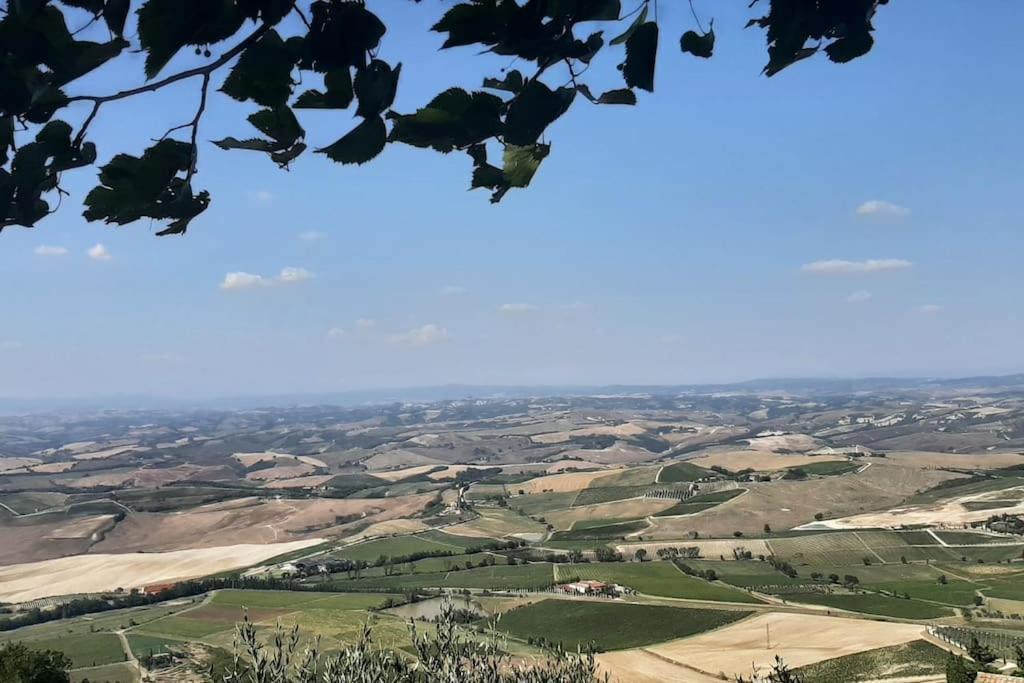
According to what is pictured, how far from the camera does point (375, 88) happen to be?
2.20 m

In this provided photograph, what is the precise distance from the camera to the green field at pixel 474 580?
93.6 meters

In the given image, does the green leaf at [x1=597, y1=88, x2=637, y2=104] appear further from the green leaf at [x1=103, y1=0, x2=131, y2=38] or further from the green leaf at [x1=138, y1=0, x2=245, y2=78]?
the green leaf at [x1=103, y1=0, x2=131, y2=38]

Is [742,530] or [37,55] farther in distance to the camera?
[742,530]

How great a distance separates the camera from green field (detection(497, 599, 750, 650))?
70.7 m

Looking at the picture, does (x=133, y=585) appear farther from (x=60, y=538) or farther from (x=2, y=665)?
(x=2, y=665)

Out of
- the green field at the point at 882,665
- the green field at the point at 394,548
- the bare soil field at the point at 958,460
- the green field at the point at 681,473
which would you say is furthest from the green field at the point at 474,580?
the bare soil field at the point at 958,460

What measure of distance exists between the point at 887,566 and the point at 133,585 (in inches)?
4098

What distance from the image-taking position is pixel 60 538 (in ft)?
416

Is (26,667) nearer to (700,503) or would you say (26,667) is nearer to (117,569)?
(117,569)

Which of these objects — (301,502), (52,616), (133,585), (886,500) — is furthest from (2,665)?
(886,500)

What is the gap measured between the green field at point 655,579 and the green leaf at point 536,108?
8691cm

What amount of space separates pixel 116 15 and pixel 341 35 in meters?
0.73

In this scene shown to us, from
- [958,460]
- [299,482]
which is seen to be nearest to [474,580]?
[299,482]

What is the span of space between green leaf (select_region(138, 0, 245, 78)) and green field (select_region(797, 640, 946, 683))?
5882cm
